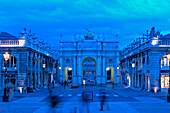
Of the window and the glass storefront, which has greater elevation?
the window

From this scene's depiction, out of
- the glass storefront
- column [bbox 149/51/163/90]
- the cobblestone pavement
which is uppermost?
column [bbox 149/51/163/90]

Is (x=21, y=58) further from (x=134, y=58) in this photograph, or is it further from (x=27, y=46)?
(x=134, y=58)

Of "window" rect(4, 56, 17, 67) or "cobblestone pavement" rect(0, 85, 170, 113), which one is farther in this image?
"window" rect(4, 56, 17, 67)

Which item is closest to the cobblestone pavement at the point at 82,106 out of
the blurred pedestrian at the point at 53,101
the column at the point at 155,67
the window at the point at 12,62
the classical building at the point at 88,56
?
the blurred pedestrian at the point at 53,101

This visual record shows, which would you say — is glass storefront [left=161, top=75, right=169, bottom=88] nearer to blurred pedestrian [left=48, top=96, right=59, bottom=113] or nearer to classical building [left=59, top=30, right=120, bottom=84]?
blurred pedestrian [left=48, top=96, right=59, bottom=113]

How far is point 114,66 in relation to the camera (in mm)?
85250

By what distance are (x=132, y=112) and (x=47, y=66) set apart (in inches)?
1777

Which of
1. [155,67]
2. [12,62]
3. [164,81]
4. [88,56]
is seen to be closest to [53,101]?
[12,62]

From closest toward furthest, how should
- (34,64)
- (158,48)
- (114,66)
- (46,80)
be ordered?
(158,48) → (34,64) → (46,80) → (114,66)

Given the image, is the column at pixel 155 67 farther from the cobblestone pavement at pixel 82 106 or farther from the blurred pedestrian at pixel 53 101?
the blurred pedestrian at pixel 53 101

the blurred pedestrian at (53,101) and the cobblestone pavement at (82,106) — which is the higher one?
the blurred pedestrian at (53,101)

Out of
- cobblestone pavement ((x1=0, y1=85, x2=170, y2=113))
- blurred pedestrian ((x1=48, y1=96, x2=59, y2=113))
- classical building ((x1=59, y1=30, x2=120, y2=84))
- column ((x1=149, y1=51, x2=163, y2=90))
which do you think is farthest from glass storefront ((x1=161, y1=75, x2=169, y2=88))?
classical building ((x1=59, y1=30, x2=120, y2=84))

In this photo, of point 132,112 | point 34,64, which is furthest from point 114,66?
point 132,112

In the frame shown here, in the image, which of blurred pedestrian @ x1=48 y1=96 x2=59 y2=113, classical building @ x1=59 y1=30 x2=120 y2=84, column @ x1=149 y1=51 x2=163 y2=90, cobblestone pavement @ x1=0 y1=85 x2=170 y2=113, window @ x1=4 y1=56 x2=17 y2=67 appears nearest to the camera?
blurred pedestrian @ x1=48 y1=96 x2=59 y2=113
